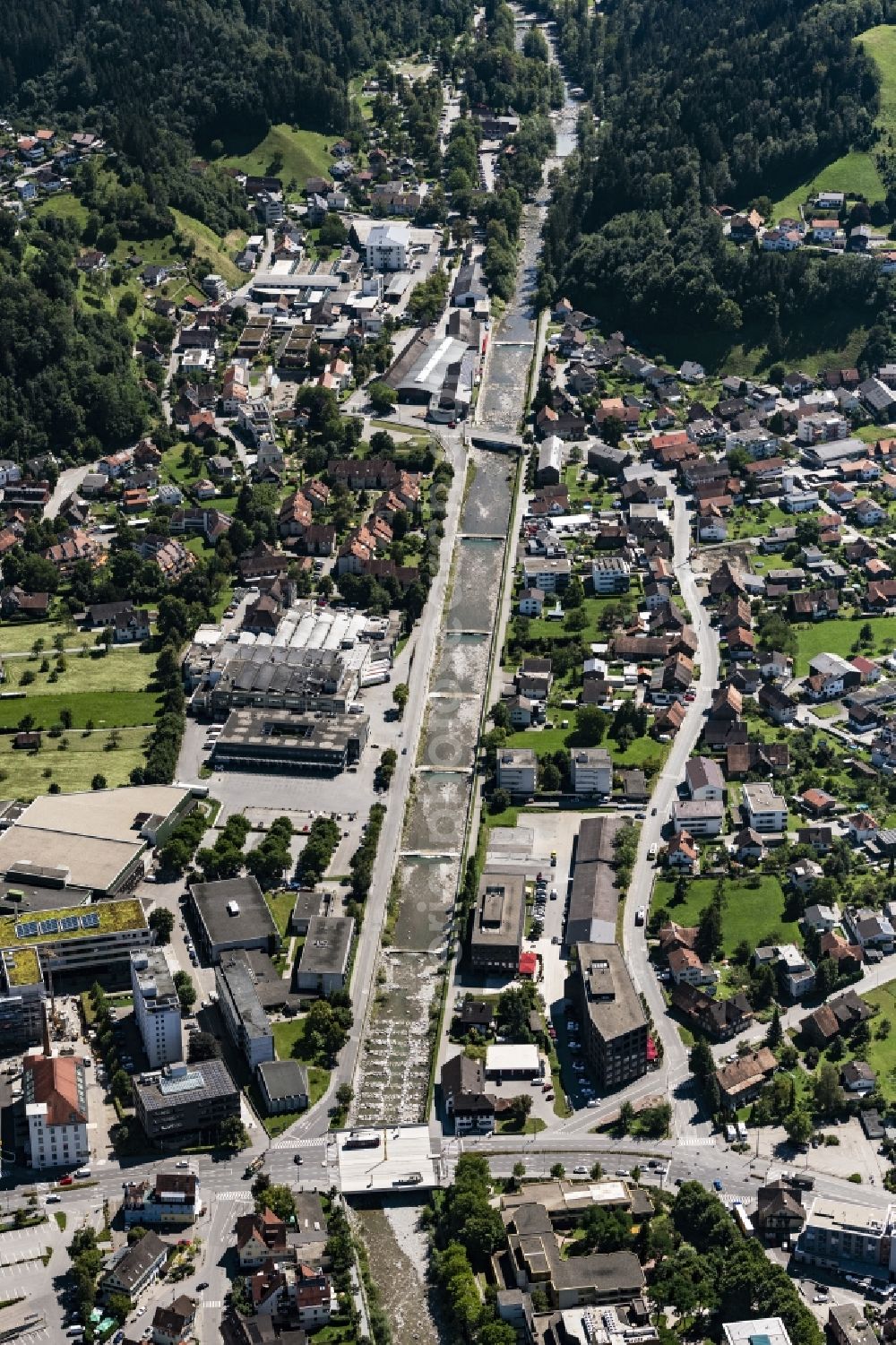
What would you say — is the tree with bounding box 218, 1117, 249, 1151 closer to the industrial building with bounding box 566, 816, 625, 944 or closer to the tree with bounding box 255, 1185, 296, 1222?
the tree with bounding box 255, 1185, 296, 1222

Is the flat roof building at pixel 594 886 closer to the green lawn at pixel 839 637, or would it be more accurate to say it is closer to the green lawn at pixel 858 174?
the green lawn at pixel 839 637

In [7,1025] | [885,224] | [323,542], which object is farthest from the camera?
[885,224]

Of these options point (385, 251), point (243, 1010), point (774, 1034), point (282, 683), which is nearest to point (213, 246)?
point (385, 251)

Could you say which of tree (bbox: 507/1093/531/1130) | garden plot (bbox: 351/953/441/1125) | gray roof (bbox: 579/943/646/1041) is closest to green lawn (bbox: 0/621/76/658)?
garden plot (bbox: 351/953/441/1125)

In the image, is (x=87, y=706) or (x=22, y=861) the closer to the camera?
(x=22, y=861)

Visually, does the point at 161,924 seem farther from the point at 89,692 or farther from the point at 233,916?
the point at 89,692

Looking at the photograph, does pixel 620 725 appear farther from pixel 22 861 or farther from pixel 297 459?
pixel 297 459

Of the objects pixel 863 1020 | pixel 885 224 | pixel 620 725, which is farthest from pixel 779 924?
pixel 885 224
